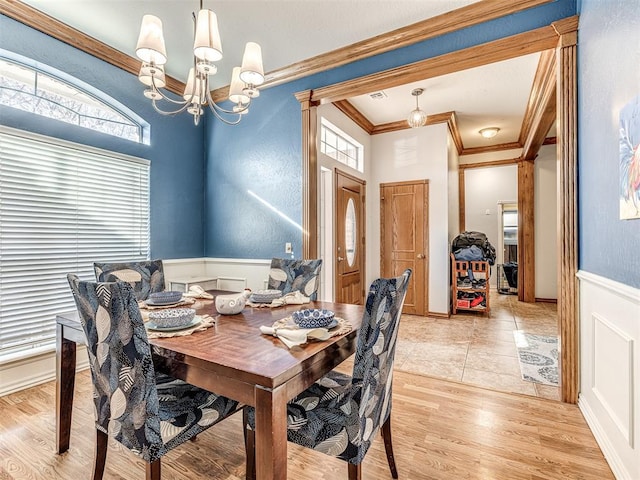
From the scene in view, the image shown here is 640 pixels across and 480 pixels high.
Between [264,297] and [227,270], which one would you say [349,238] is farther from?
[264,297]

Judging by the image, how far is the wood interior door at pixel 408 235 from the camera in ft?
16.2

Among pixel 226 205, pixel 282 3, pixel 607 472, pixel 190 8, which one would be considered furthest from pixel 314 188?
pixel 607 472

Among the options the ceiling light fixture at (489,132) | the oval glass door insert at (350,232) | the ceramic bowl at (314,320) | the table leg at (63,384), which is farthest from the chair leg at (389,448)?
the ceiling light fixture at (489,132)

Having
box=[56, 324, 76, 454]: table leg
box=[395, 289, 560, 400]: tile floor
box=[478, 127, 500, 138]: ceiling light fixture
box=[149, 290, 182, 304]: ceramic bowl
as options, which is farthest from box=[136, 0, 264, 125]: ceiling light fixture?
box=[478, 127, 500, 138]: ceiling light fixture

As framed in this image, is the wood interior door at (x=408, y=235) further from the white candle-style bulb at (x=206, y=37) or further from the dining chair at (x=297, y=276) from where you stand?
the white candle-style bulb at (x=206, y=37)

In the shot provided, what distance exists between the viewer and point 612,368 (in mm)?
1694

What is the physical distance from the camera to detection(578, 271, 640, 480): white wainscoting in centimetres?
146

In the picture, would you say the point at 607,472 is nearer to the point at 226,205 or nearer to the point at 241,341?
the point at 241,341

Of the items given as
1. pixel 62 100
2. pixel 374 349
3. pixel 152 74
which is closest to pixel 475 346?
pixel 374 349

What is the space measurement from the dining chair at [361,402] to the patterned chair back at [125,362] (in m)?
0.43

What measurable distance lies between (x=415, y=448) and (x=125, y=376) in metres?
1.56

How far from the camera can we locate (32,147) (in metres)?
2.61

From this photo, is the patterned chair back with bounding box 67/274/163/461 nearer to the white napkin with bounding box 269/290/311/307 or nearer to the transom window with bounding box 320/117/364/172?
the white napkin with bounding box 269/290/311/307

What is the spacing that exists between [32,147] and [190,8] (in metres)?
1.72
